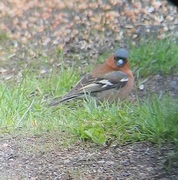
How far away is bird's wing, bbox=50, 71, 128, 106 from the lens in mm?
6363

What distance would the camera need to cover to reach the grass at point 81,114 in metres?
4.72

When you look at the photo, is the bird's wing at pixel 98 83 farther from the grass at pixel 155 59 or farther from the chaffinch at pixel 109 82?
the grass at pixel 155 59

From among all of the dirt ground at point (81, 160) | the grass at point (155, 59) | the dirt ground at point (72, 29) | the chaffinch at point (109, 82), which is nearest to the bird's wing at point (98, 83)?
the chaffinch at point (109, 82)

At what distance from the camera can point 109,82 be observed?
666 cm

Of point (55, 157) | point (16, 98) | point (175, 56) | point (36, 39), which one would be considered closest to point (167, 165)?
point (55, 157)

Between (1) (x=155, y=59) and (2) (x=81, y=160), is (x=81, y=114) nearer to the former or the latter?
(2) (x=81, y=160)

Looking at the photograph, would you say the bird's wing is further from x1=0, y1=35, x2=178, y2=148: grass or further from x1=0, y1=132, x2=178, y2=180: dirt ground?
x1=0, y1=132, x2=178, y2=180: dirt ground

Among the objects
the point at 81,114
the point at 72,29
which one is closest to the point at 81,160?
the point at 81,114

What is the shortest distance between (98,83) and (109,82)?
0.38 feet

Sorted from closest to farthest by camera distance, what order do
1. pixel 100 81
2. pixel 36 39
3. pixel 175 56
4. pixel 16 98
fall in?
pixel 16 98 < pixel 100 81 < pixel 175 56 < pixel 36 39

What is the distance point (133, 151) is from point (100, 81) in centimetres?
213

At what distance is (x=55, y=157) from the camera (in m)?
4.62

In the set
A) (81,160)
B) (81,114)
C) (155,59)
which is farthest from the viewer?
(155,59)

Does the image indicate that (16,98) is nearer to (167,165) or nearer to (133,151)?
(133,151)
